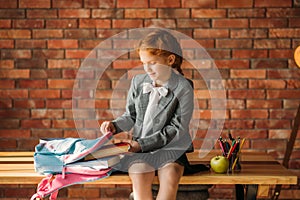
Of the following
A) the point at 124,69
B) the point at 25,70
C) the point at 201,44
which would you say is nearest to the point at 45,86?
the point at 25,70

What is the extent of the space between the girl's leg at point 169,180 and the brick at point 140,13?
1580mm

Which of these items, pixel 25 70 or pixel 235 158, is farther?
pixel 25 70

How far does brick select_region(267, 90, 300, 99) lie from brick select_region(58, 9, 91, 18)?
4.46 feet

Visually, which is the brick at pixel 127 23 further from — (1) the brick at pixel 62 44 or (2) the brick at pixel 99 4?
(1) the brick at pixel 62 44

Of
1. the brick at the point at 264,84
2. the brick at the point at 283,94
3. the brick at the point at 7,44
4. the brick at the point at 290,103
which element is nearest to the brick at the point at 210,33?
the brick at the point at 264,84

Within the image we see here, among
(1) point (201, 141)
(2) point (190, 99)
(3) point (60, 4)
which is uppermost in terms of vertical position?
(3) point (60, 4)

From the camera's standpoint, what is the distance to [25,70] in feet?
13.1

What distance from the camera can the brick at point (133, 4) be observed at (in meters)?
3.93

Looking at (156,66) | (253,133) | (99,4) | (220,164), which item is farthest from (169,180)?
(99,4)

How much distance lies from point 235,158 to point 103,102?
5.02 ft

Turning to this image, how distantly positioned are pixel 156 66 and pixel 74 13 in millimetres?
1410

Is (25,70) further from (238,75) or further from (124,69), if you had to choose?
(238,75)

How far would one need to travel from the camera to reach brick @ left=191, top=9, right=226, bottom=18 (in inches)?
154

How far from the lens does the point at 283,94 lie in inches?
156
